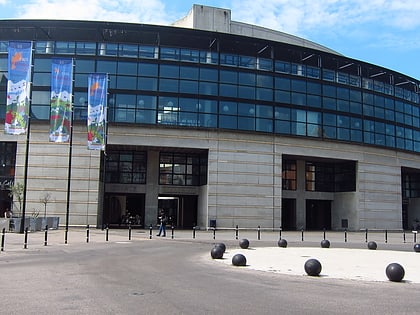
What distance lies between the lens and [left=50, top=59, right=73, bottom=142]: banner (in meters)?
32.8

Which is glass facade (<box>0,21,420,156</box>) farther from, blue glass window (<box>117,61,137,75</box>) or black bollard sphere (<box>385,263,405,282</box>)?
black bollard sphere (<box>385,263,405,282</box>)

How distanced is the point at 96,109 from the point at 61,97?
3981mm

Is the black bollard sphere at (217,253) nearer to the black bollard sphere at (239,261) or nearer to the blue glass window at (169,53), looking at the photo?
the black bollard sphere at (239,261)

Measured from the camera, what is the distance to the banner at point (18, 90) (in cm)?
2934

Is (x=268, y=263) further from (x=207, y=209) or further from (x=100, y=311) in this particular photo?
(x=207, y=209)

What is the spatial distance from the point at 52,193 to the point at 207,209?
14365 mm

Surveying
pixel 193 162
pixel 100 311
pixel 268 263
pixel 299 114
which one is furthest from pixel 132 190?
pixel 100 311

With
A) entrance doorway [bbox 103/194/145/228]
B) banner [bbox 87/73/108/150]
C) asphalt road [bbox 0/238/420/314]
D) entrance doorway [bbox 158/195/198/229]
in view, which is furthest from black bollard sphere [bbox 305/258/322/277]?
entrance doorway [bbox 158/195/198/229]

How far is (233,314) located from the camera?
8.31 metres

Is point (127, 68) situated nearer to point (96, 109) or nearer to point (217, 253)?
point (96, 109)

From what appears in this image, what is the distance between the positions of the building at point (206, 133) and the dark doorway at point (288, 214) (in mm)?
161

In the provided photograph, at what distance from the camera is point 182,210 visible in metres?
50.0

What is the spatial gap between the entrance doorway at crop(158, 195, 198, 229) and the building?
111 millimetres

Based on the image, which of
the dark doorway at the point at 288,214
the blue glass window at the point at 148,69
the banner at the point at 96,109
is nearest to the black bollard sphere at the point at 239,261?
the banner at the point at 96,109
